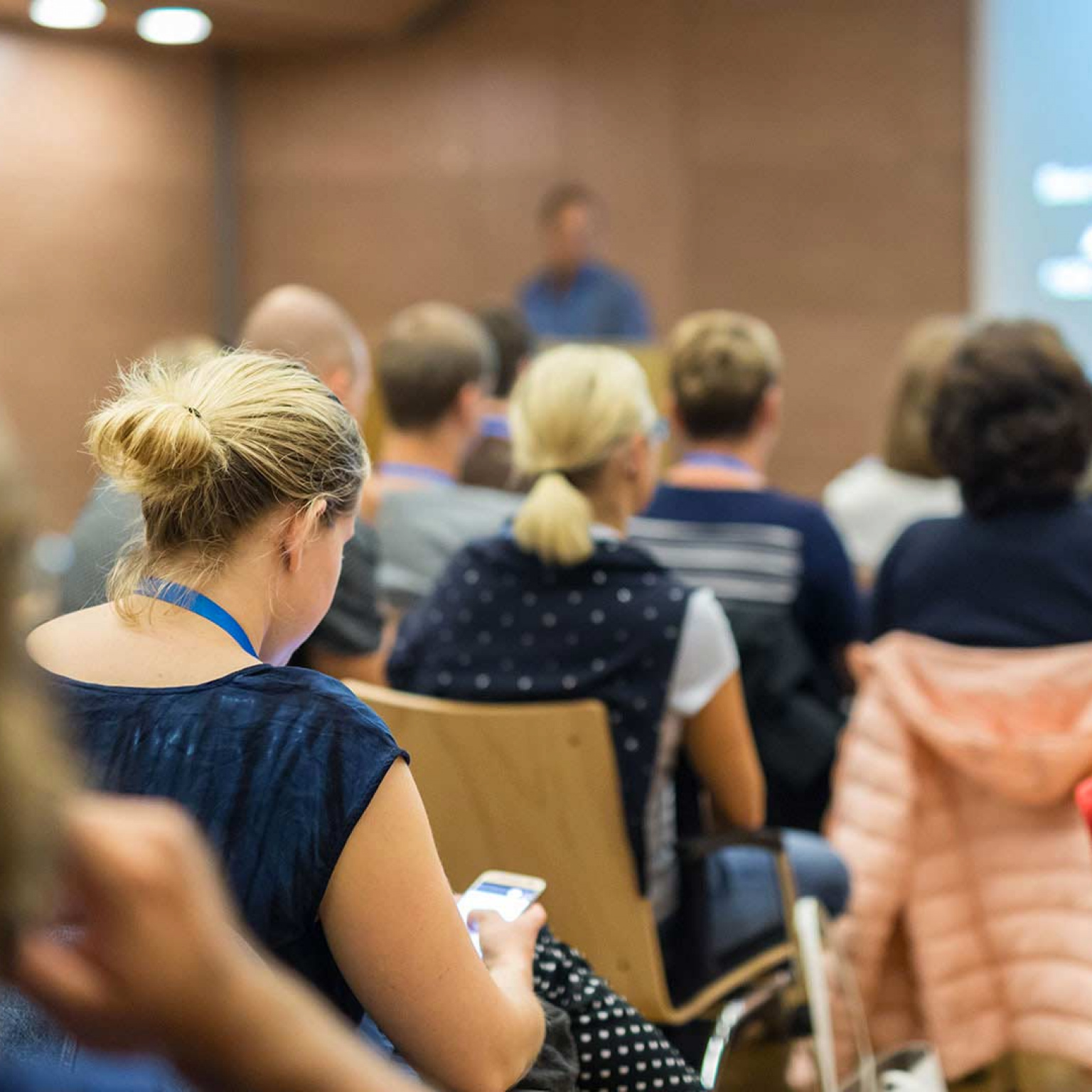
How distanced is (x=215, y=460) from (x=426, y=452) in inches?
75.2

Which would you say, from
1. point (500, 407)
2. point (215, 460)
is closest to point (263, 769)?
point (215, 460)

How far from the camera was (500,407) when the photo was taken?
4.25 meters

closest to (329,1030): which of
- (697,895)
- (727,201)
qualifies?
(697,895)

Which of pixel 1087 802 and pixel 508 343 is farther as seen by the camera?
pixel 508 343

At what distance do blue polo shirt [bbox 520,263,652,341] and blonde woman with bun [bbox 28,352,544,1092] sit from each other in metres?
5.63

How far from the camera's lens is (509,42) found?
7582 millimetres

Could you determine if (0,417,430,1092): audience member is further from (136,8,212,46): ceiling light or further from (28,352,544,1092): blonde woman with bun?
(136,8,212,46): ceiling light

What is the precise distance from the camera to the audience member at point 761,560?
2869mm

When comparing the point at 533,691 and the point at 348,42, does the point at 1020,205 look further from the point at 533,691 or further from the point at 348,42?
the point at 533,691

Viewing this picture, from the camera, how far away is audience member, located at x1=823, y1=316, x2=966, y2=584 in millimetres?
3389

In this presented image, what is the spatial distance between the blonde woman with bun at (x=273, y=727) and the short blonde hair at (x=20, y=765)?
70cm

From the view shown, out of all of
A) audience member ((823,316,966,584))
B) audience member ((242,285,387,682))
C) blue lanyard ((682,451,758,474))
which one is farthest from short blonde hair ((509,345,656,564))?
audience member ((823,316,966,584))

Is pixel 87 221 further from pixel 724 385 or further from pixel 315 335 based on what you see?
pixel 724 385

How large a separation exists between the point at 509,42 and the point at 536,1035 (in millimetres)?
6896
